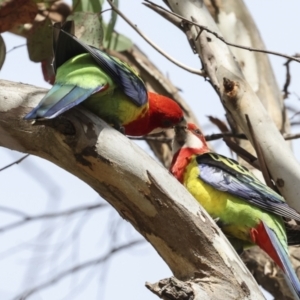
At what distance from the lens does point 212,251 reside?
2.63m

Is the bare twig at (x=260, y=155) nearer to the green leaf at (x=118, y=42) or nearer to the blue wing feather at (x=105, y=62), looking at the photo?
the blue wing feather at (x=105, y=62)

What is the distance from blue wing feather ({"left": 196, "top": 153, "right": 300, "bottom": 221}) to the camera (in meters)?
3.46

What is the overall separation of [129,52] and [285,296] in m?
2.32

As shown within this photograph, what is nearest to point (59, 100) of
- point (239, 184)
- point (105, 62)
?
point (105, 62)

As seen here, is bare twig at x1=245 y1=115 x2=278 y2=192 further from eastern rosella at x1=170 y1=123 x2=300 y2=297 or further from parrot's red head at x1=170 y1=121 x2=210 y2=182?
parrot's red head at x1=170 y1=121 x2=210 y2=182

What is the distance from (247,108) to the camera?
348 cm

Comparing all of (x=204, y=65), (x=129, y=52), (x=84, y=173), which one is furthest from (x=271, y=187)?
(x=129, y=52)

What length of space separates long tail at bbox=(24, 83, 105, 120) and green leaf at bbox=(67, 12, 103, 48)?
→ 2.88 feet

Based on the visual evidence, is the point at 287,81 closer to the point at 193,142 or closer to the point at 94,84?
the point at 193,142

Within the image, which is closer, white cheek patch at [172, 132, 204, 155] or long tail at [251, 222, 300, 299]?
long tail at [251, 222, 300, 299]

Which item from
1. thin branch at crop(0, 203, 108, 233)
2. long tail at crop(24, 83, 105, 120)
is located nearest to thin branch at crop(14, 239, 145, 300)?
thin branch at crop(0, 203, 108, 233)

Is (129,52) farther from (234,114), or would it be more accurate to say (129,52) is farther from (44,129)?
(44,129)

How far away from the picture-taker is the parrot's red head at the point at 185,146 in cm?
387

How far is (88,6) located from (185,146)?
99 centimetres
